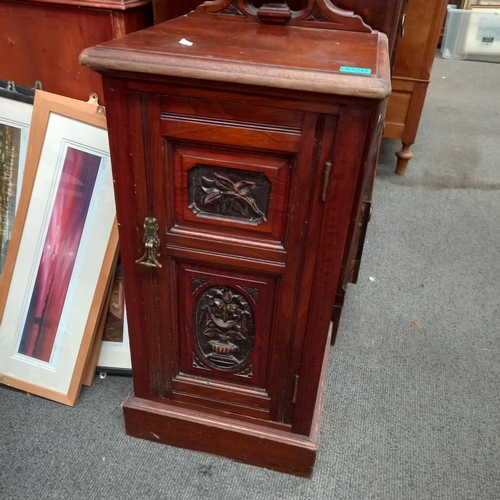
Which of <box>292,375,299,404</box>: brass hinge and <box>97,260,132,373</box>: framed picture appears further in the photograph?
<box>97,260,132,373</box>: framed picture

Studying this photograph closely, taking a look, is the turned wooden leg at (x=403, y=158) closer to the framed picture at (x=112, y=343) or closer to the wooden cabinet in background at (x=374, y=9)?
the wooden cabinet in background at (x=374, y=9)

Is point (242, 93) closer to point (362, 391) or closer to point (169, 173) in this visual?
point (169, 173)

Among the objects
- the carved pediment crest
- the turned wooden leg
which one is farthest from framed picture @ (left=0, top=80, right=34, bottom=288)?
the turned wooden leg

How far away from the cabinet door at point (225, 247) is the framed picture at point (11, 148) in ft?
1.75

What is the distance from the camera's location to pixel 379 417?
1.37m

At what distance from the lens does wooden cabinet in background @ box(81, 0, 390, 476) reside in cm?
76

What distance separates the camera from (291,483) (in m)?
1.20

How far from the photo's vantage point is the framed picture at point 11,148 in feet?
4.03

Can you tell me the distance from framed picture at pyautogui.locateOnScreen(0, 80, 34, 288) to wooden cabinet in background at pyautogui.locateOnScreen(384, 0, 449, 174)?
5.76 ft

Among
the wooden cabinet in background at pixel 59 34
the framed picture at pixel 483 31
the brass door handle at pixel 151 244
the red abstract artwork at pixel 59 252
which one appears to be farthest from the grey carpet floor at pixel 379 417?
the framed picture at pixel 483 31

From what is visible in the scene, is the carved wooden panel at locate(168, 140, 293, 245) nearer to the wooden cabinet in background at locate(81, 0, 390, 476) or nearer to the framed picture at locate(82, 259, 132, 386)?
the wooden cabinet in background at locate(81, 0, 390, 476)

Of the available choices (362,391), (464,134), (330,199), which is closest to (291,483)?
(362,391)

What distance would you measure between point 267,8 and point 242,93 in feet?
1.14

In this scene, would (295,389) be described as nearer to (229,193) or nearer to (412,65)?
(229,193)
